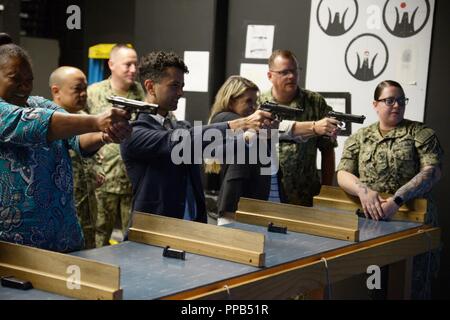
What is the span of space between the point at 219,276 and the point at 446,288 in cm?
291

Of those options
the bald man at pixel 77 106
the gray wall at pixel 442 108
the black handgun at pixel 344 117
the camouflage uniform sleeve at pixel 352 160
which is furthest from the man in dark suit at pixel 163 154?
the gray wall at pixel 442 108

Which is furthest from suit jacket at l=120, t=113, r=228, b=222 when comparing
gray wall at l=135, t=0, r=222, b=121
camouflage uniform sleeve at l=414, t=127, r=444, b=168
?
gray wall at l=135, t=0, r=222, b=121

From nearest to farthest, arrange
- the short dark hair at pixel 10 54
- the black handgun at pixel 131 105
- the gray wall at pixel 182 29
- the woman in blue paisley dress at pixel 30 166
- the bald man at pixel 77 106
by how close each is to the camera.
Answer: the woman in blue paisley dress at pixel 30 166 < the short dark hair at pixel 10 54 < the black handgun at pixel 131 105 < the bald man at pixel 77 106 < the gray wall at pixel 182 29

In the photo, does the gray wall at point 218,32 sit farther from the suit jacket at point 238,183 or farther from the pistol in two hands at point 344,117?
the suit jacket at point 238,183

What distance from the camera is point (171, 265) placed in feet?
8.28

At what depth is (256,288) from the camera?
8.06ft

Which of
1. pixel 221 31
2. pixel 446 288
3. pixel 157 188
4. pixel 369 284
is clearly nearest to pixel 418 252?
pixel 369 284

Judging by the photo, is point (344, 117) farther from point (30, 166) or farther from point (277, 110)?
point (30, 166)

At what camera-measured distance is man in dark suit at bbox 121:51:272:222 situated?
3.03 metres

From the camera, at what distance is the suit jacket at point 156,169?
9.89 feet

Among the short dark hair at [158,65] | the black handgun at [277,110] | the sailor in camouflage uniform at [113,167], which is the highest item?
the short dark hair at [158,65]

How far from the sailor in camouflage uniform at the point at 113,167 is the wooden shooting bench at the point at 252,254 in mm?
1701

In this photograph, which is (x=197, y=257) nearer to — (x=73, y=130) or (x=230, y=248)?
Result: (x=230, y=248)

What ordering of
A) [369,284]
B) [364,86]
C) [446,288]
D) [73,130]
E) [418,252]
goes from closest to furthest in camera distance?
1. [73,130]
2. [369,284]
3. [418,252]
4. [446,288]
5. [364,86]
